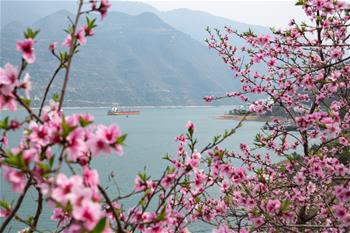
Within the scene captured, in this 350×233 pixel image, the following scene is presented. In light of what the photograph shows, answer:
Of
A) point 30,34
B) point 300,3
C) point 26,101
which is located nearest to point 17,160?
point 26,101

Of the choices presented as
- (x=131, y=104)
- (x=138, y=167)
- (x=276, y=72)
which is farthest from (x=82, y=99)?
(x=276, y=72)

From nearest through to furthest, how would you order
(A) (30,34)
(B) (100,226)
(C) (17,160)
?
(B) (100,226), (C) (17,160), (A) (30,34)

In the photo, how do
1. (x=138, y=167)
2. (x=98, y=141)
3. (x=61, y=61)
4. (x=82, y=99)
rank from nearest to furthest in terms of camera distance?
(x=98, y=141), (x=61, y=61), (x=138, y=167), (x=82, y=99)

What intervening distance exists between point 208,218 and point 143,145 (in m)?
55.7

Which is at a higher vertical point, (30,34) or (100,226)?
(30,34)

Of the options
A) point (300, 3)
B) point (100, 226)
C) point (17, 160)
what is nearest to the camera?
point (100, 226)

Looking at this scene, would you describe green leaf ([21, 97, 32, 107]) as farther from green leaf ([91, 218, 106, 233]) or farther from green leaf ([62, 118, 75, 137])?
green leaf ([91, 218, 106, 233])

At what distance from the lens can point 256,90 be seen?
23.7 feet

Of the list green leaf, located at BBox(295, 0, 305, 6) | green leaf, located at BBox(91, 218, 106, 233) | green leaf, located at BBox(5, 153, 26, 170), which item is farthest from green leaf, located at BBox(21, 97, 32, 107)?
green leaf, located at BBox(295, 0, 305, 6)

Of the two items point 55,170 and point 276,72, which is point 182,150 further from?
point 276,72

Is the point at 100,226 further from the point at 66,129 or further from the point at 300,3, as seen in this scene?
the point at 300,3

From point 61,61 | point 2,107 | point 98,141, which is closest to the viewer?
point 98,141

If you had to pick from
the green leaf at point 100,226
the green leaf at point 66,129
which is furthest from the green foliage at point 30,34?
the green leaf at point 100,226

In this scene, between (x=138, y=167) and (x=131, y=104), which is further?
(x=131, y=104)
